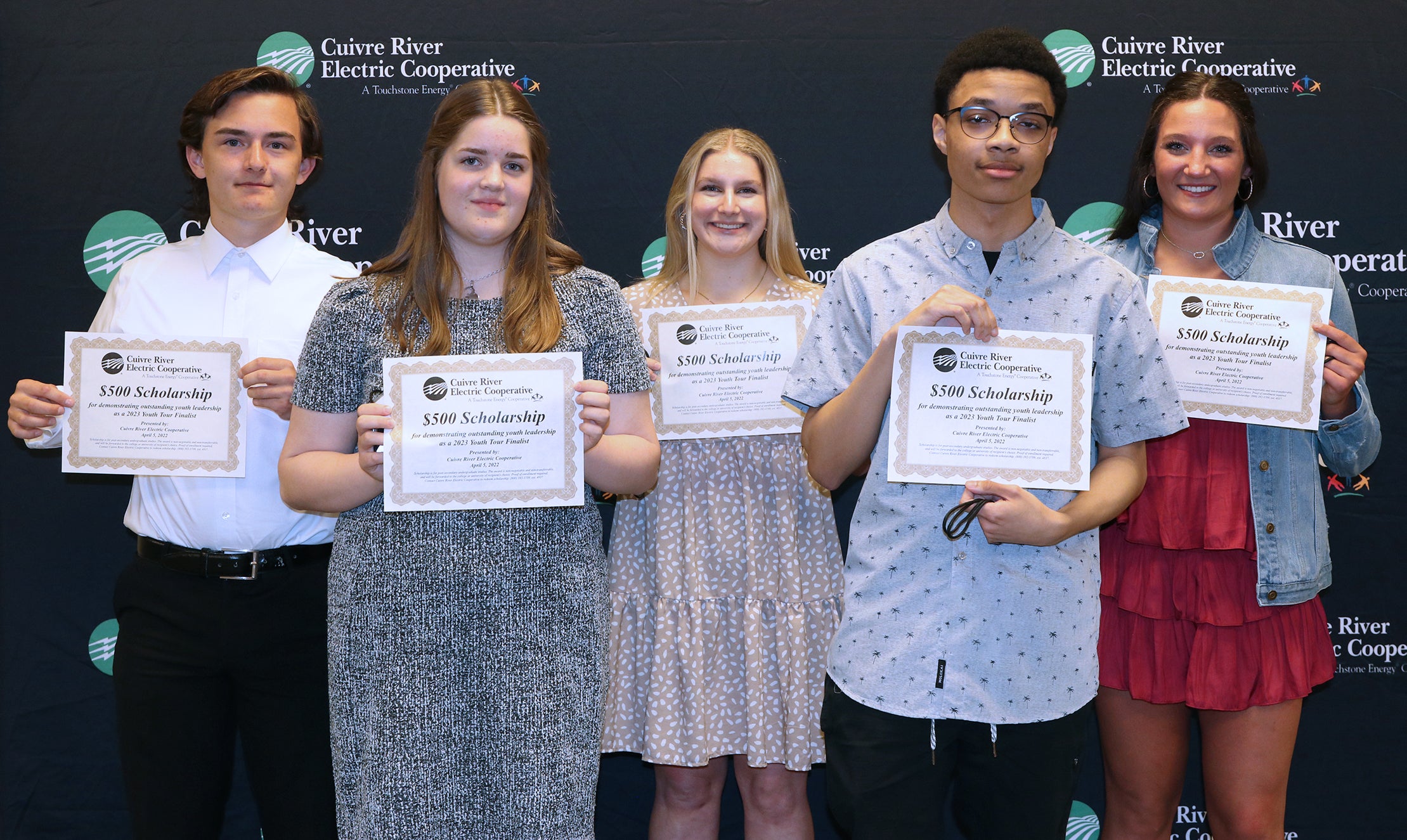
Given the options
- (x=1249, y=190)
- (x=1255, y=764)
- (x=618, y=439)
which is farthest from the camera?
(x=1249, y=190)

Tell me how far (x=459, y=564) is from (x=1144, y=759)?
1736 mm

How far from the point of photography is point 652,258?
138 inches

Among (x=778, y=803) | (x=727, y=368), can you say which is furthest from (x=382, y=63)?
(x=778, y=803)

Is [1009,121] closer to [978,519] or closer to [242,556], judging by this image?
[978,519]

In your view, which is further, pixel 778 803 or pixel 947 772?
pixel 778 803

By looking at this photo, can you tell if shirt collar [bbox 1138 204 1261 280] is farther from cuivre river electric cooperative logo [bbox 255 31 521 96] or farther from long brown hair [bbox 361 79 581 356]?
cuivre river electric cooperative logo [bbox 255 31 521 96]

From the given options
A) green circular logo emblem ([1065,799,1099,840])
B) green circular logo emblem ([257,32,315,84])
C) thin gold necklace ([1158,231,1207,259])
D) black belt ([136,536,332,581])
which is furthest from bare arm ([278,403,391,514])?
green circular logo emblem ([1065,799,1099,840])

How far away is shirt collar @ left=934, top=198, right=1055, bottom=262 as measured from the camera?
2078 millimetres

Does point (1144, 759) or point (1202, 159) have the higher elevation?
point (1202, 159)

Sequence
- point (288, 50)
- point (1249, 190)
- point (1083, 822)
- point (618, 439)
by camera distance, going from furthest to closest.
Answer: point (1083, 822)
point (288, 50)
point (1249, 190)
point (618, 439)

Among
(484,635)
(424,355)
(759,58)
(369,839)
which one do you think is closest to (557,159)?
(759,58)

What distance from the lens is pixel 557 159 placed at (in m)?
3.47

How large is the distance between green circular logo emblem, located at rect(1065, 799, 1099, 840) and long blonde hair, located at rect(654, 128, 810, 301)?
1997 millimetres

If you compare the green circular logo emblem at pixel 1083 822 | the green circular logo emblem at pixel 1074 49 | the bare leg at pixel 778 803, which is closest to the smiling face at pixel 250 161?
the bare leg at pixel 778 803
